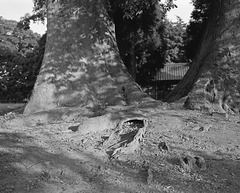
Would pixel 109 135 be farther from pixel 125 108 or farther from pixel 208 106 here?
pixel 208 106

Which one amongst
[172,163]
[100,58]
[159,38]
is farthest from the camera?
[159,38]

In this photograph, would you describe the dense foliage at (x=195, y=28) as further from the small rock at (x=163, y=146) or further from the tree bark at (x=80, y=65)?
the small rock at (x=163, y=146)

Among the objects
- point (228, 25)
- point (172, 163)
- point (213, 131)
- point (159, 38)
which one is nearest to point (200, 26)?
point (159, 38)

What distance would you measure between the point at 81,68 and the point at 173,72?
22079mm

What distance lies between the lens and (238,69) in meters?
7.08

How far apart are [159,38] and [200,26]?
9.01 ft

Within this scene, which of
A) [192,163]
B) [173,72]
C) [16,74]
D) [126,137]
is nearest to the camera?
[192,163]

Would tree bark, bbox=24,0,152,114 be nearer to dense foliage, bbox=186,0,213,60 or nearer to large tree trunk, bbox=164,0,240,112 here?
large tree trunk, bbox=164,0,240,112

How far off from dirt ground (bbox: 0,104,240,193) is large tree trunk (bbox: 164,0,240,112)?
1.12m

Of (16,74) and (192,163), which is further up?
(16,74)

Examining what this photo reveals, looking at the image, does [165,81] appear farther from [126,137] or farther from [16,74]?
[126,137]

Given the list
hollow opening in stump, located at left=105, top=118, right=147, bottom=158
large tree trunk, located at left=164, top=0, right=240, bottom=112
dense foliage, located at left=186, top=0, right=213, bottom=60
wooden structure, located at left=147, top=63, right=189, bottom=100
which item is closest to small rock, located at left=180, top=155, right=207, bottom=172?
hollow opening in stump, located at left=105, top=118, right=147, bottom=158

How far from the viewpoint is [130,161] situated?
4.36m

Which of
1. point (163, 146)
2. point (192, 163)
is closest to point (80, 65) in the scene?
point (163, 146)
